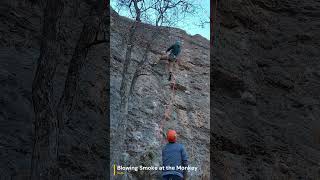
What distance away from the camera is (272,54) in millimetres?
13320

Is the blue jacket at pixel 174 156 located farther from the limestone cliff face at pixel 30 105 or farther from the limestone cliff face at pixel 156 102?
the limestone cliff face at pixel 156 102

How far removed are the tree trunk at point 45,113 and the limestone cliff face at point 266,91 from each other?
21.9 feet

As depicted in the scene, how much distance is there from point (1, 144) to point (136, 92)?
9951mm

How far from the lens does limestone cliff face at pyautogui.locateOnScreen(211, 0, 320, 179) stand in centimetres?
1145

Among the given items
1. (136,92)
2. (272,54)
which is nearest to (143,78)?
(136,92)

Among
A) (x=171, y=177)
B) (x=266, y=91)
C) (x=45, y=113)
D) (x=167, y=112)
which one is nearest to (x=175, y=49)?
(x=167, y=112)

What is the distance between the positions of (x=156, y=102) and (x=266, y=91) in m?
7.55

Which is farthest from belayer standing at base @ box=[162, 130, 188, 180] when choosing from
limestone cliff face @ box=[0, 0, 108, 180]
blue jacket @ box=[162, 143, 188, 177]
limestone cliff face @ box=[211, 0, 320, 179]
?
limestone cliff face @ box=[211, 0, 320, 179]

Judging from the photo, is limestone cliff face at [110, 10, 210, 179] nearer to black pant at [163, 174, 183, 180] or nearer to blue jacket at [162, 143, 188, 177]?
black pant at [163, 174, 183, 180]

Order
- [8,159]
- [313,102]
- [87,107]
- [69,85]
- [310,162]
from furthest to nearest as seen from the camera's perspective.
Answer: [87,107] < [313,102] < [310,162] < [8,159] < [69,85]

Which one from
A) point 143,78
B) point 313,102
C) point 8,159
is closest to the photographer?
point 8,159

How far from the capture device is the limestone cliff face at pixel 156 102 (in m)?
16.9

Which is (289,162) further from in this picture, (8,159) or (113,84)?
(113,84)

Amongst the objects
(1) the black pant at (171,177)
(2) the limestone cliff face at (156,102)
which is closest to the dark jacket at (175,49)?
(2) the limestone cliff face at (156,102)
